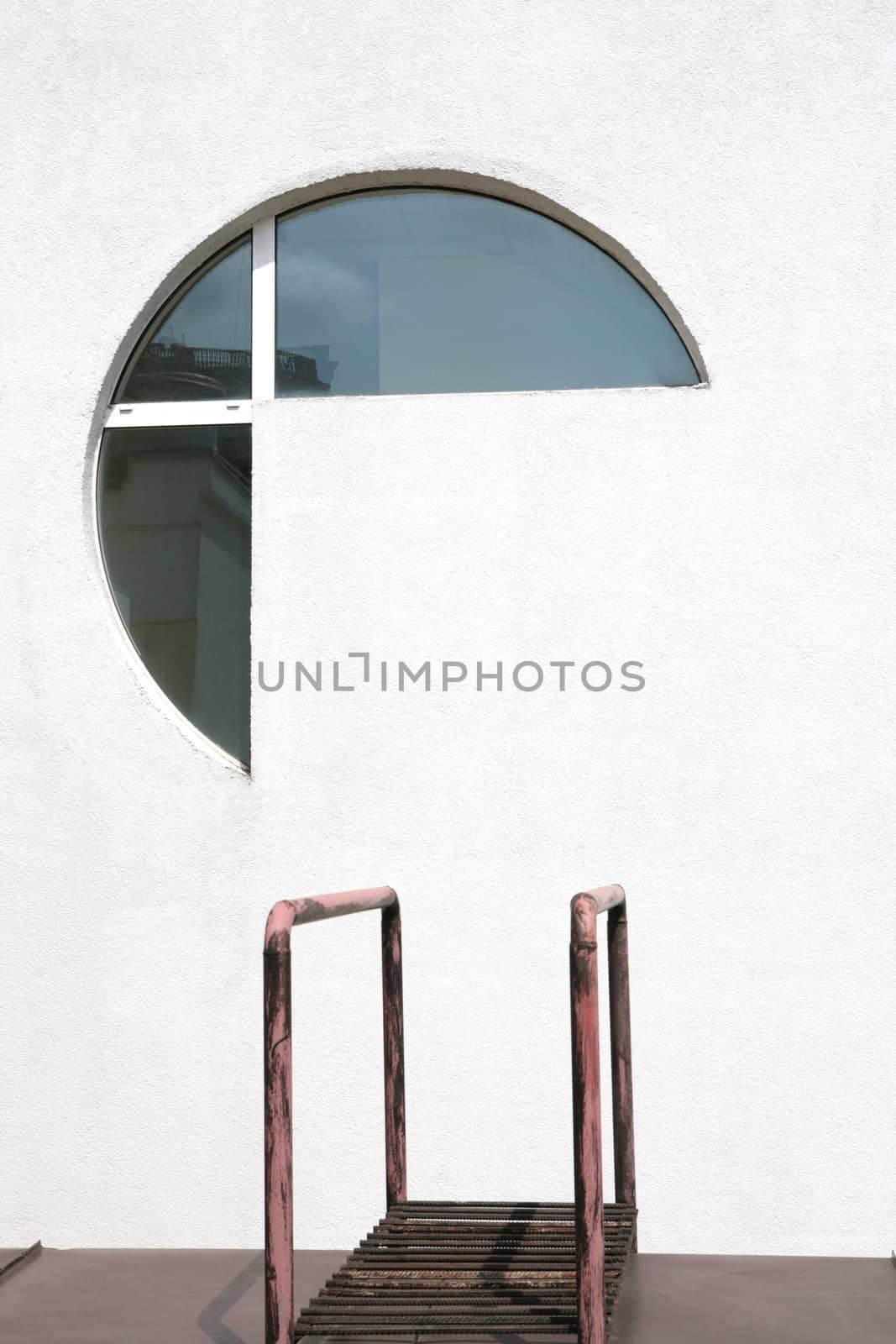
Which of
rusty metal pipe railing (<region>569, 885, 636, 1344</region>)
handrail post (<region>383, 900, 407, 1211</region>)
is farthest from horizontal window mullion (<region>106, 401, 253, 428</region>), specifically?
rusty metal pipe railing (<region>569, 885, 636, 1344</region>)

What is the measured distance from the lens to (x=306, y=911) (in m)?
2.45

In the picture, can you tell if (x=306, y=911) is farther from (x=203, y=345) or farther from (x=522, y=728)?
(x=203, y=345)

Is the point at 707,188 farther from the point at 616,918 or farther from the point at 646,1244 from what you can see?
the point at 646,1244

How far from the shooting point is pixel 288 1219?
2.42m

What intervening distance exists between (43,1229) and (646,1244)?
1.69m

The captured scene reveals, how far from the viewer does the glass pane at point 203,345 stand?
13.9 ft

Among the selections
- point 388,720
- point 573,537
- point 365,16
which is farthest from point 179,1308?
point 365,16

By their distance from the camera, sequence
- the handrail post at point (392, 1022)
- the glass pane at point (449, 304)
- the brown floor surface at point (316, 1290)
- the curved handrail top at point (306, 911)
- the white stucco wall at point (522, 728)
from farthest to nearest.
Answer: the glass pane at point (449, 304) → the white stucco wall at point (522, 728) → the handrail post at point (392, 1022) → the brown floor surface at point (316, 1290) → the curved handrail top at point (306, 911)

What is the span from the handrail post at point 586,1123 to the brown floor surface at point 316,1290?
36 centimetres

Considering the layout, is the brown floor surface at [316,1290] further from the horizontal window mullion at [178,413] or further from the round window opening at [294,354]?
the horizontal window mullion at [178,413]

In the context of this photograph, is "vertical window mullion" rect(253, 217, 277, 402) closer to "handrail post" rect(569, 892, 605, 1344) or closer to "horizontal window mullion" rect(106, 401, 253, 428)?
"horizontal window mullion" rect(106, 401, 253, 428)

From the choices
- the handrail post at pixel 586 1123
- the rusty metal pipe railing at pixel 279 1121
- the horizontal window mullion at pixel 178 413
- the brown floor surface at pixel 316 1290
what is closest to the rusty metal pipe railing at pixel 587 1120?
the handrail post at pixel 586 1123

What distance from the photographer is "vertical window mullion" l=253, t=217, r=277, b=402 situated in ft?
13.7

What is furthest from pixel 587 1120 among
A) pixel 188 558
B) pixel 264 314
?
pixel 264 314
